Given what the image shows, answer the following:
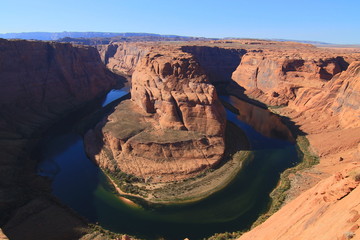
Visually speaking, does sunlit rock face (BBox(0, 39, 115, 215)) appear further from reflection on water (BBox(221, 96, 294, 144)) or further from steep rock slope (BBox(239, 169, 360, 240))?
reflection on water (BBox(221, 96, 294, 144))

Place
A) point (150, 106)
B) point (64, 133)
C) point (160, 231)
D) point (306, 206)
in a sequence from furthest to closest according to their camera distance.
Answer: point (64, 133) < point (150, 106) < point (160, 231) < point (306, 206)

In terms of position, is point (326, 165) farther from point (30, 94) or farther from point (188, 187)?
point (30, 94)

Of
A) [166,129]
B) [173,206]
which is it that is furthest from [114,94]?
[173,206]

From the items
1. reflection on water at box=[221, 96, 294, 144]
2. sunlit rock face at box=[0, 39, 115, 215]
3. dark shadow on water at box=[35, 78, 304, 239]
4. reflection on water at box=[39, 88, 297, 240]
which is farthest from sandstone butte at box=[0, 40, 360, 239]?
reflection on water at box=[221, 96, 294, 144]

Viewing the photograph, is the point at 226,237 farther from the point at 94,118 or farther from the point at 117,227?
the point at 94,118

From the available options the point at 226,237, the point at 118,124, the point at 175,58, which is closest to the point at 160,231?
the point at 226,237

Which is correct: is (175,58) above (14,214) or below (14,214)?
above
